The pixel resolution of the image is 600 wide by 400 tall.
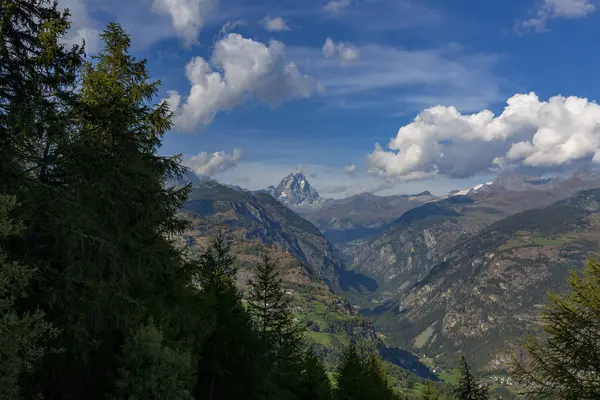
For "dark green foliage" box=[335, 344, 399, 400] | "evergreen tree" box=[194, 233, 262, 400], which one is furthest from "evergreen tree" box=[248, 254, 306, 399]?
"dark green foliage" box=[335, 344, 399, 400]

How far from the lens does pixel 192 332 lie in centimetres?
1798

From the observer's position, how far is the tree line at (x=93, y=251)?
10.6 m

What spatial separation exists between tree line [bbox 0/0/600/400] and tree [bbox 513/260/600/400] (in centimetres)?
6

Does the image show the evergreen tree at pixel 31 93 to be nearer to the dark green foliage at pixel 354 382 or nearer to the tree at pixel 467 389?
the dark green foliage at pixel 354 382

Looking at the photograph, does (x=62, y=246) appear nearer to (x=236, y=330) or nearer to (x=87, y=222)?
(x=87, y=222)

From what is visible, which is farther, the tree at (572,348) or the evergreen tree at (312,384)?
the evergreen tree at (312,384)

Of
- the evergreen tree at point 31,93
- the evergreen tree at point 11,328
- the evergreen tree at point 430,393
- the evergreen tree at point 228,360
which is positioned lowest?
the evergreen tree at point 430,393

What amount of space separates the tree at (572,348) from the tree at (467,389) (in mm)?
25964

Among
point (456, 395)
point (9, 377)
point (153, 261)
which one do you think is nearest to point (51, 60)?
point (153, 261)

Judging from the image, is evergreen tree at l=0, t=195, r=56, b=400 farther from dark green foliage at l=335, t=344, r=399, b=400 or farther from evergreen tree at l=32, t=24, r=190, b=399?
dark green foliage at l=335, t=344, r=399, b=400

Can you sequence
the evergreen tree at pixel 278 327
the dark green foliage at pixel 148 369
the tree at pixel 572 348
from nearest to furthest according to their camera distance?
the dark green foliage at pixel 148 369 < the tree at pixel 572 348 < the evergreen tree at pixel 278 327

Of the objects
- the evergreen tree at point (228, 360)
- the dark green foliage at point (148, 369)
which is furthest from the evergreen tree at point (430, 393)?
the dark green foliage at point (148, 369)

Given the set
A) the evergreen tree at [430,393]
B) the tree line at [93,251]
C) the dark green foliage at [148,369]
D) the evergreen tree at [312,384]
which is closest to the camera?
the tree line at [93,251]

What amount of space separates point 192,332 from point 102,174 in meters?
8.94
